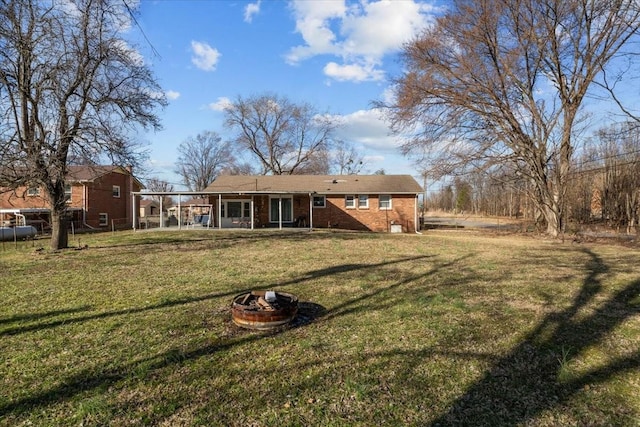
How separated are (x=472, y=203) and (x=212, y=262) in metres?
50.7

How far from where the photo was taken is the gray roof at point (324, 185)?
24.8 meters

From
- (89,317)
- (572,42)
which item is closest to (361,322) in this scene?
(89,317)

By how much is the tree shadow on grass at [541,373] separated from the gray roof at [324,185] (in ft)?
62.7

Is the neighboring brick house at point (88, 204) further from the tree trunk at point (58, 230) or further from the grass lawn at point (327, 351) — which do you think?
the grass lawn at point (327, 351)

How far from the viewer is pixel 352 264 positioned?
10.0 m

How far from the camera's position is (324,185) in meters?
26.1

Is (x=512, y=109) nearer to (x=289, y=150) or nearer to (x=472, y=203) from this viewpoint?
Answer: (x=289, y=150)

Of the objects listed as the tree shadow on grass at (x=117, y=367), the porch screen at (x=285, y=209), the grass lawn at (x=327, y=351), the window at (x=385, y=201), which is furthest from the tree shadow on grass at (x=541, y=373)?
the porch screen at (x=285, y=209)

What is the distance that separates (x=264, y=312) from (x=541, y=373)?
3.04m

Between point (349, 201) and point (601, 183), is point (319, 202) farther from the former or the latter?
point (601, 183)

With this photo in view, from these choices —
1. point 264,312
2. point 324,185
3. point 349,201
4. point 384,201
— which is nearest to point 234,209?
point 324,185

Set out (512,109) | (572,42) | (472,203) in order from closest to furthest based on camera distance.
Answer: (572,42), (512,109), (472,203)

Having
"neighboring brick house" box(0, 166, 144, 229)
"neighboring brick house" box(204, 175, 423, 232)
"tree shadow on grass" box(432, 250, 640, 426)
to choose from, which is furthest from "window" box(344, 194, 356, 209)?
"tree shadow on grass" box(432, 250, 640, 426)

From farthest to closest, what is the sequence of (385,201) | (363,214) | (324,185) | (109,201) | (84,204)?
(109,201)
(84,204)
(324,185)
(385,201)
(363,214)
